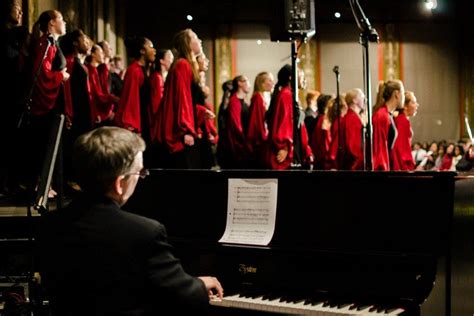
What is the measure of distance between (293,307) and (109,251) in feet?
2.79

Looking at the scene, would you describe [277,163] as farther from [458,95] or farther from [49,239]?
[458,95]

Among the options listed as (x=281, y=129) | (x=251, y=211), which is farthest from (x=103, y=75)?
(x=251, y=211)

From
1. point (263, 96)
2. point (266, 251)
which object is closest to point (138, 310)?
point (266, 251)

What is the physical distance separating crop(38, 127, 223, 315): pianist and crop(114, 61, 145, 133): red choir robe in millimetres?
3880

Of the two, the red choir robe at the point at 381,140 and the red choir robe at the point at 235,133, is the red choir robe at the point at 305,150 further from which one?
the red choir robe at the point at 381,140

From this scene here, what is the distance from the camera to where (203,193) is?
3.19 meters

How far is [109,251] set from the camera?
1980 mm

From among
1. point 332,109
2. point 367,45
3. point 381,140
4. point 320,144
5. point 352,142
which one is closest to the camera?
point 367,45

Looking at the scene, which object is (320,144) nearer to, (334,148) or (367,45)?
(334,148)

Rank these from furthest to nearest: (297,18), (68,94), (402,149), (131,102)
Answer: (402,149) → (131,102) → (68,94) → (297,18)

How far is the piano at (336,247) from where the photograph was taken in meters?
2.49

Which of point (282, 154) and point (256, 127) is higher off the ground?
point (256, 127)

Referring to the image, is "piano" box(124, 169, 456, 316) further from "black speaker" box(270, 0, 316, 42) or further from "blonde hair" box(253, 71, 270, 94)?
"blonde hair" box(253, 71, 270, 94)

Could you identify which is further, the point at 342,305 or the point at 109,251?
the point at 342,305
